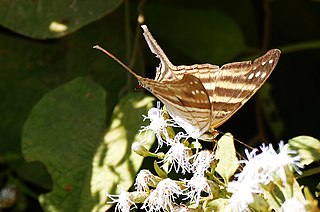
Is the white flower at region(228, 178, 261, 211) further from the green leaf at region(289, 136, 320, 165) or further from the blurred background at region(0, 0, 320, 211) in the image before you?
the blurred background at region(0, 0, 320, 211)

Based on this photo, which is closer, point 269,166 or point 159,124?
point 269,166

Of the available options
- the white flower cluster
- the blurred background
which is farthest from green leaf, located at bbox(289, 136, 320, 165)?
the blurred background

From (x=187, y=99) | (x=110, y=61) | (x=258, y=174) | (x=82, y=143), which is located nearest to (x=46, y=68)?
(x=110, y=61)

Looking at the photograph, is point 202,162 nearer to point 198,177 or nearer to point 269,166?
point 198,177

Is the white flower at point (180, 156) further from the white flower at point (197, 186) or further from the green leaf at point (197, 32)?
the green leaf at point (197, 32)

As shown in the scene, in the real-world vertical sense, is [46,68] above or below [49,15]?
below

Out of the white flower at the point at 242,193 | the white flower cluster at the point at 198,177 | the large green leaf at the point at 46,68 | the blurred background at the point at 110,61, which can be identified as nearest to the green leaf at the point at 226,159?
the white flower cluster at the point at 198,177
